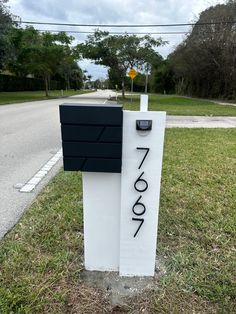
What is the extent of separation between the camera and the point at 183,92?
41.4 meters

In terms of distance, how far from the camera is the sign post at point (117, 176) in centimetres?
174

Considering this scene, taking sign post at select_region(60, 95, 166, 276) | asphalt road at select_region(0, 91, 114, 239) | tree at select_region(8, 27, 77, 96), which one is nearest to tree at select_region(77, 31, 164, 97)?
tree at select_region(8, 27, 77, 96)

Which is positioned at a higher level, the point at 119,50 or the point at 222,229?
the point at 119,50

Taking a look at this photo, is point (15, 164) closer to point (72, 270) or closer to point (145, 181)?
point (72, 270)

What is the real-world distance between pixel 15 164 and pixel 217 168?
3.56m

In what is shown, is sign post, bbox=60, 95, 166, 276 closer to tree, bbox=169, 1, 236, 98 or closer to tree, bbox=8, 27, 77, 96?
tree, bbox=8, 27, 77, 96

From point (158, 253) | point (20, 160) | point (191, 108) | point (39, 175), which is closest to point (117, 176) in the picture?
point (158, 253)

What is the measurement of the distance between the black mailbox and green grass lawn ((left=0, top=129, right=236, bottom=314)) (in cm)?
87

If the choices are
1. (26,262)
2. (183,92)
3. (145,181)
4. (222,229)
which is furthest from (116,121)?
(183,92)

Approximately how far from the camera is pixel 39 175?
456 cm

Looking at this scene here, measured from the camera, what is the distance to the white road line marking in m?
3.93

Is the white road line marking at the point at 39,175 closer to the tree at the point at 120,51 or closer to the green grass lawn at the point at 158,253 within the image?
the green grass lawn at the point at 158,253

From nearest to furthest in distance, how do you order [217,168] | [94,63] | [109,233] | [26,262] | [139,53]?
1. [109,233]
2. [26,262]
3. [217,168]
4. [139,53]
5. [94,63]

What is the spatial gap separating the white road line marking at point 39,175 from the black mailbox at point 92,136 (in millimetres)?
2249
